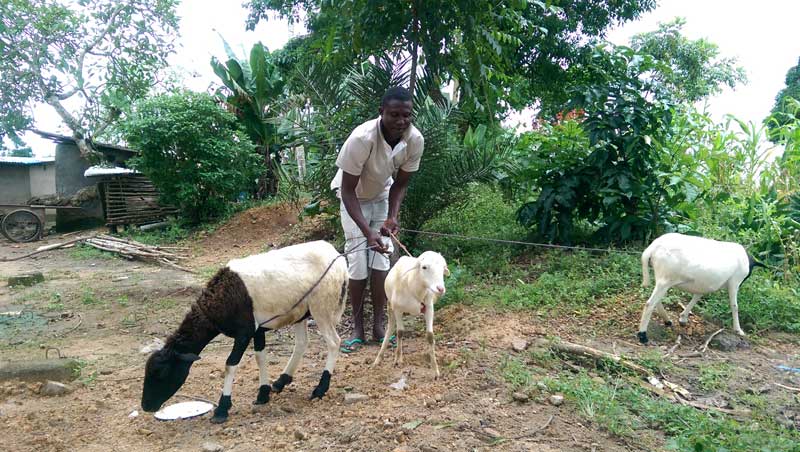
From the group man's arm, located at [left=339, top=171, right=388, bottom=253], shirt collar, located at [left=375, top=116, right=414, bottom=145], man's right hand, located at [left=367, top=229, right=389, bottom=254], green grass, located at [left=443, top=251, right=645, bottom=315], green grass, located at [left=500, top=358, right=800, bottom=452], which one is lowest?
green grass, located at [left=500, top=358, right=800, bottom=452]

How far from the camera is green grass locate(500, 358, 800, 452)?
2762 mm

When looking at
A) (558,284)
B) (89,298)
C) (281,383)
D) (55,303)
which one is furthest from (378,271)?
(55,303)

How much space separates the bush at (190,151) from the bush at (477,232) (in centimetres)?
644

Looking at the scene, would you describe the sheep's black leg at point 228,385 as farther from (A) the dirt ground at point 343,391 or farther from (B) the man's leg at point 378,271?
(B) the man's leg at point 378,271

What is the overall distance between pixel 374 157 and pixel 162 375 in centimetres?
210

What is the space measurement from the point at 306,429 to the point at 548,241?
15.8 ft

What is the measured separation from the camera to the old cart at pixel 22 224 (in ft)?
42.5

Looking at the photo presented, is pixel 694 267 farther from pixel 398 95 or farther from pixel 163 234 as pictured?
pixel 163 234

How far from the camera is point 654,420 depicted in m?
3.10

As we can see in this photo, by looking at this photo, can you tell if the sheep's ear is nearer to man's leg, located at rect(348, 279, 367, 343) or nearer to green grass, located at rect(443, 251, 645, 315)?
man's leg, located at rect(348, 279, 367, 343)

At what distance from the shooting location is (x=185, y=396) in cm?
380

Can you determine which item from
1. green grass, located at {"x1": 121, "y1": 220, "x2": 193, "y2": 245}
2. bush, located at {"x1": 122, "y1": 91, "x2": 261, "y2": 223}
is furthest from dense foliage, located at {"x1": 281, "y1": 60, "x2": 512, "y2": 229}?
green grass, located at {"x1": 121, "y1": 220, "x2": 193, "y2": 245}

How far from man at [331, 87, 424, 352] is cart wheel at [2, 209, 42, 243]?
39.1ft

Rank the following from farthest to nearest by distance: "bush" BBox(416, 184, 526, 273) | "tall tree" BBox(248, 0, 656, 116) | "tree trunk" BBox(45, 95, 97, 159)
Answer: "tree trunk" BBox(45, 95, 97, 159) → "bush" BBox(416, 184, 526, 273) → "tall tree" BBox(248, 0, 656, 116)
